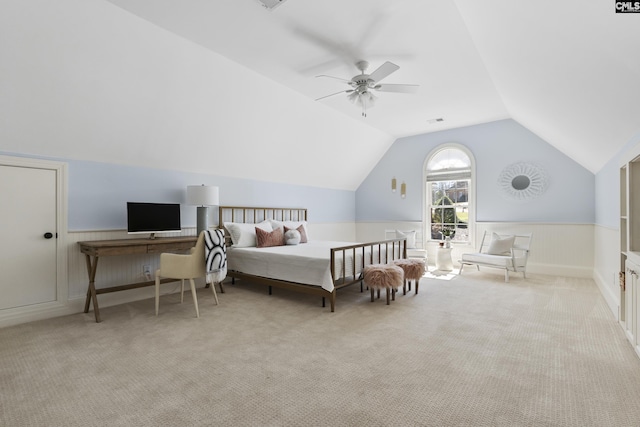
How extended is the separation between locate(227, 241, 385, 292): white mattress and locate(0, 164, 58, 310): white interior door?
2.24m

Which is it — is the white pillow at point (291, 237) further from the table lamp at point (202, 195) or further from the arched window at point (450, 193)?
the arched window at point (450, 193)

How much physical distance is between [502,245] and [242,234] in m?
4.58

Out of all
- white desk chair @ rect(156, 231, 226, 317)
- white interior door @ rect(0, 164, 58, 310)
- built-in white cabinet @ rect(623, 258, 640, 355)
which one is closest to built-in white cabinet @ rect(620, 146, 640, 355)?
built-in white cabinet @ rect(623, 258, 640, 355)

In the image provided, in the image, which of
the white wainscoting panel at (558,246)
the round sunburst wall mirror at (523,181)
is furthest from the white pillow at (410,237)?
the round sunburst wall mirror at (523,181)

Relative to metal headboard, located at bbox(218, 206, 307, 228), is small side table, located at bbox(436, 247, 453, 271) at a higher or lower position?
lower

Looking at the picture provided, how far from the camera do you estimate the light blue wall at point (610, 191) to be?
3.46 m

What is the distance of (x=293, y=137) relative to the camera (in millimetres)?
5707

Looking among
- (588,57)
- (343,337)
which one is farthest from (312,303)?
(588,57)

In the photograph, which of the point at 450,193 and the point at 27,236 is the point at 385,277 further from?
the point at 27,236

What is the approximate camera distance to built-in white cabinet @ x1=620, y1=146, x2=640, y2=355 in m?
2.61

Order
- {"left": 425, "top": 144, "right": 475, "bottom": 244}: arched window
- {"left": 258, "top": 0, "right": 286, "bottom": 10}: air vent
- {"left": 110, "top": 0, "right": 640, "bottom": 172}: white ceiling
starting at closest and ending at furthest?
{"left": 110, "top": 0, "right": 640, "bottom": 172}: white ceiling, {"left": 258, "top": 0, "right": 286, "bottom": 10}: air vent, {"left": 425, "top": 144, "right": 475, "bottom": 244}: arched window

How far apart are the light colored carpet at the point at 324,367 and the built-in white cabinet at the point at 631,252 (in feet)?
0.68

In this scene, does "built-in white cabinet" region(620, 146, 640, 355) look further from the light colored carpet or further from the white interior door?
the white interior door

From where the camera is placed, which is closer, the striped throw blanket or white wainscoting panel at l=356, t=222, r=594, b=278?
the striped throw blanket
